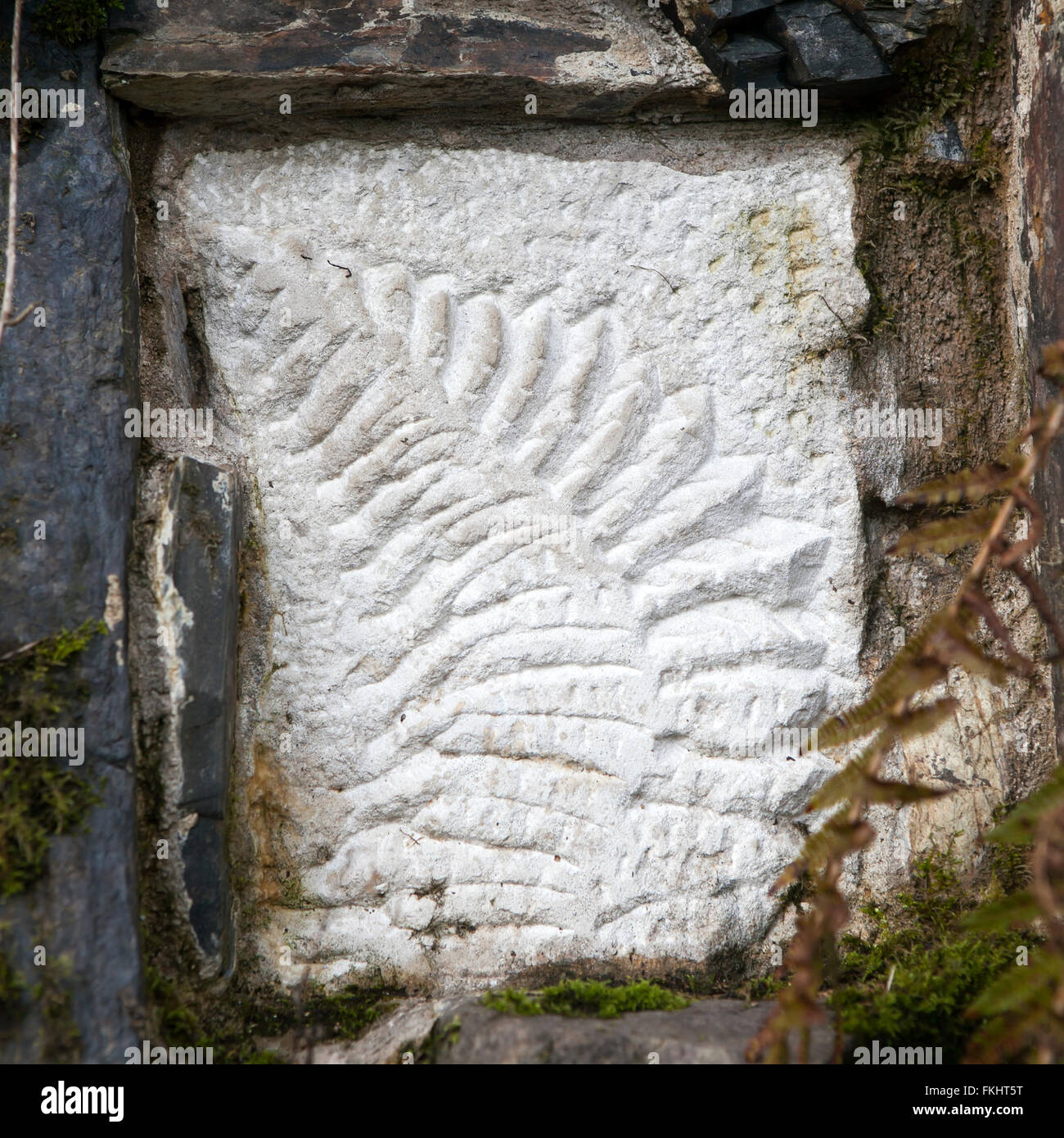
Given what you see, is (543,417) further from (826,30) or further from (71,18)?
(71,18)

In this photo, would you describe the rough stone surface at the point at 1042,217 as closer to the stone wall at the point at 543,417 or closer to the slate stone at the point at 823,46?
the stone wall at the point at 543,417

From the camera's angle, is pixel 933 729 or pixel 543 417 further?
pixel 543 417

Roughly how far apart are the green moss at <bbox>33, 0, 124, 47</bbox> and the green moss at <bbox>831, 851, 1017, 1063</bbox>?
251 cm

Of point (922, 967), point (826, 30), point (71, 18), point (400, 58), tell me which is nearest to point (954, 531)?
point (922, 967)

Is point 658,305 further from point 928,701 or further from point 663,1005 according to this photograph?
point 663,1005

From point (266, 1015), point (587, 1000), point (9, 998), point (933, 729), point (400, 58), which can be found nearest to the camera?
point (933, 729)

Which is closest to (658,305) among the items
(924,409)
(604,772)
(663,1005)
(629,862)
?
(924,409)

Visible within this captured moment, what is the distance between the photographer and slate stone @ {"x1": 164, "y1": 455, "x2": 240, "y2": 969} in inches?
75.4

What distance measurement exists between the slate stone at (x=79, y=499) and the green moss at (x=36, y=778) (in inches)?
0.8

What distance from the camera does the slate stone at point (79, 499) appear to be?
1.68 m

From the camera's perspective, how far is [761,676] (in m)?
2.22

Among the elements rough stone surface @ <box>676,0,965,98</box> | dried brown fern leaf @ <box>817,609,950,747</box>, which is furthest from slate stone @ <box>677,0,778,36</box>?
dried brown fern leaf @ <box>817,609,950,747</box>

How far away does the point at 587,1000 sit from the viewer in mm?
1891

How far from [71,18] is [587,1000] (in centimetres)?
235
